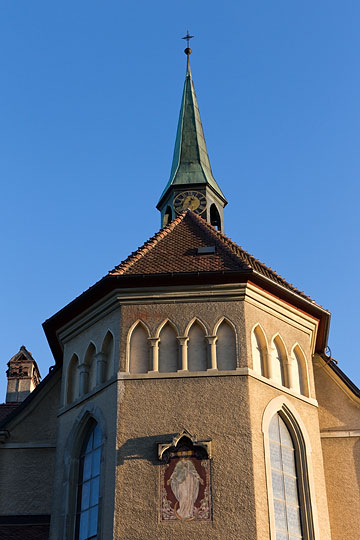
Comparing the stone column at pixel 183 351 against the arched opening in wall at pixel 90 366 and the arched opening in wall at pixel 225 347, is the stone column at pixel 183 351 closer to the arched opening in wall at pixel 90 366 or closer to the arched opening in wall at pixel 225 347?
the arched opening in wall at pixel 225 347

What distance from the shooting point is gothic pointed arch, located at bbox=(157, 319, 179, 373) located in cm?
1639

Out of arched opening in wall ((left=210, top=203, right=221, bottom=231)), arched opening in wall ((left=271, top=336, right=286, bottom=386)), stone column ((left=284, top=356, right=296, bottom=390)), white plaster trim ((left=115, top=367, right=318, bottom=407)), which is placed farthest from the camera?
arched opening in wall ((left=210, top=203, right=221, bottom=231))

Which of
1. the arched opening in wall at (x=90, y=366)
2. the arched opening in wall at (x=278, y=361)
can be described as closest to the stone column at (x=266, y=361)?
the arched opening in wall at (x=278, y=361)

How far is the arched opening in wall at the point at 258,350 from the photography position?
16.6 m

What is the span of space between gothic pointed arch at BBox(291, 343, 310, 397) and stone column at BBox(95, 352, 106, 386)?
152 inches

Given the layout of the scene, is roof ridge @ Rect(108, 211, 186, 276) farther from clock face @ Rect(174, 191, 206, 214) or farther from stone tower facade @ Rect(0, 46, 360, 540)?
clock face @ Rect(174, 191, 206, 214)

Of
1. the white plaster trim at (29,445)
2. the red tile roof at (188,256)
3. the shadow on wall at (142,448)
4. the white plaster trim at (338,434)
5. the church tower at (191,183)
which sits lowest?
the shadow on wall at (142,448)

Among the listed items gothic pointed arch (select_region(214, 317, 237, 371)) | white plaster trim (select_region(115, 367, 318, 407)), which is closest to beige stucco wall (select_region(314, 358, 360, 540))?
white plaster trim (select_region(115, 367, 318, 407))

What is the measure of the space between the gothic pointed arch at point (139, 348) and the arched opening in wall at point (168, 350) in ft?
0.89

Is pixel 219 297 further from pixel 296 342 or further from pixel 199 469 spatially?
pixel 199 469

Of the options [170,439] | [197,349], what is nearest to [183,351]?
[197,349]

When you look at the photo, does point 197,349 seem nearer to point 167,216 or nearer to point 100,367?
point 100,367

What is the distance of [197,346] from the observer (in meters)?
16.6

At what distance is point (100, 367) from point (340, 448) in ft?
17.2
